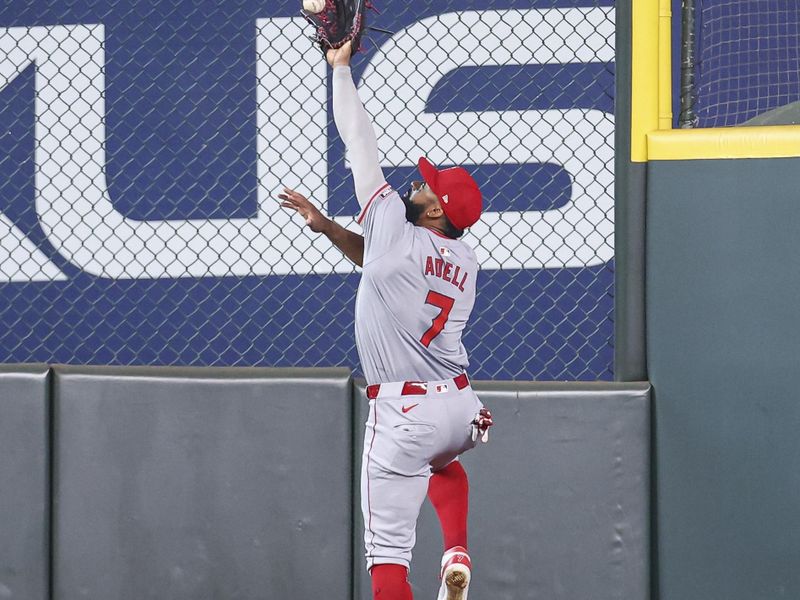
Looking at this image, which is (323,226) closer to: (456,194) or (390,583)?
(456,194)

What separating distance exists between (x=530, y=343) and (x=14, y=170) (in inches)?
117

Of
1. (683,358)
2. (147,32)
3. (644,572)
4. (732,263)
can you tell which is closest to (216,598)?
(644,572)

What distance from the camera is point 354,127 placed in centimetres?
268

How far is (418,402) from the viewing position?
9.12ft

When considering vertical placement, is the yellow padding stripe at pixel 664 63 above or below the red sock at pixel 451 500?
above

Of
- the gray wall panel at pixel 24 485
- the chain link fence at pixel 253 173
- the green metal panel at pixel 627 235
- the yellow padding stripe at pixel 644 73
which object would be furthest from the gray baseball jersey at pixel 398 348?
the chain link fence at pixel 253 173

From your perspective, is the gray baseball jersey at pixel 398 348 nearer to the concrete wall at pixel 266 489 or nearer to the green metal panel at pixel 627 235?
the concrete wall at pixel 266 489

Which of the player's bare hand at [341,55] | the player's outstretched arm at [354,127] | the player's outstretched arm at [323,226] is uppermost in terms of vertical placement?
the player's bare hand at [341,55]

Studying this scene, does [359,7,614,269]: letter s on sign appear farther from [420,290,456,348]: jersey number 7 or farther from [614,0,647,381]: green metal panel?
[420,290,456,348]: jersey number 7

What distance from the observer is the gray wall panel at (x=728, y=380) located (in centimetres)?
318

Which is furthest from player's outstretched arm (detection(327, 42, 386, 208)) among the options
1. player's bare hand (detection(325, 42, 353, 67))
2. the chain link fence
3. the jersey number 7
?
the chain link fence

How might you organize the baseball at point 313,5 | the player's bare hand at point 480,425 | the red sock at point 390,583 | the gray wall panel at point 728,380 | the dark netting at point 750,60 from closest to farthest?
the baseball at point 313,5
the red sock at point 390,583
the player's bare hand at point 480,425
the gray wall panel at point 728,380
the dark netting at point 750,60

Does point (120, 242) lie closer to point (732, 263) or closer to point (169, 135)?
point (169, 135)

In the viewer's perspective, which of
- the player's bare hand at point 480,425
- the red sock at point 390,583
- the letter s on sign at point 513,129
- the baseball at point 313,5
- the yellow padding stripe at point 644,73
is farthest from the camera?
A: the letter s on sign at point 513,129
